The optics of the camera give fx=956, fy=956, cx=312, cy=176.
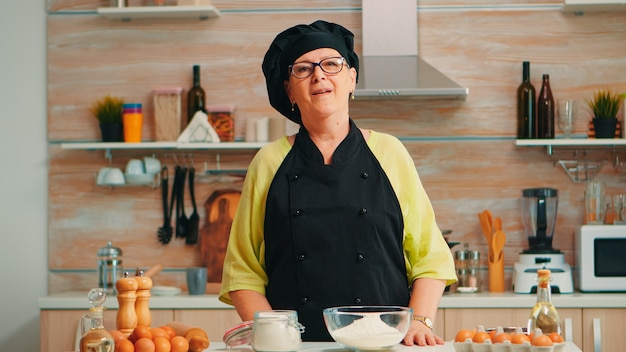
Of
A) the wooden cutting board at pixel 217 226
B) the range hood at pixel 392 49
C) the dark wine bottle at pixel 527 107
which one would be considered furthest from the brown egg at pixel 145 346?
the dark wine bottle at pixel 527 107

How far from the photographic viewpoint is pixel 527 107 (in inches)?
173

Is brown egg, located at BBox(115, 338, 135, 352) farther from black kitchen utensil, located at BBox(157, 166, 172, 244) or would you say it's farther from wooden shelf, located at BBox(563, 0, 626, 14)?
wooden shelf, located at BBox(563, 0, 626, 14)

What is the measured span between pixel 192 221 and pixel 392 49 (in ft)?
4.08

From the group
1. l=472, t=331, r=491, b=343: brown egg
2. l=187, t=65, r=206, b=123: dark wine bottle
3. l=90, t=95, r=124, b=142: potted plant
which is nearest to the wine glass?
Result: l=187, t=65, r=206, b=123: dark wine bottle

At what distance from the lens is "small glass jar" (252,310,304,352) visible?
5.79ft

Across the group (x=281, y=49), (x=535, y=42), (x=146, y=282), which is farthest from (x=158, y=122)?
(x=146, y=282)

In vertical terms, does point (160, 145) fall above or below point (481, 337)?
above

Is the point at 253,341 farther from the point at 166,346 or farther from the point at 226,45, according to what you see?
the point at 226,45

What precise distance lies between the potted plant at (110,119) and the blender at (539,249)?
75.2 inches

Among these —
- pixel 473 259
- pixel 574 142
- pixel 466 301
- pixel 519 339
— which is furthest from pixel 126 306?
pixel 574 142

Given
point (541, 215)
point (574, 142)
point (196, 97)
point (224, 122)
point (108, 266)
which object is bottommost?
point (108, 266)

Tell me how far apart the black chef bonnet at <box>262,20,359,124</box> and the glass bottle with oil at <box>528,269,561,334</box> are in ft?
2.34

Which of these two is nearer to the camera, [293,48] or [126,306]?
[126,306]

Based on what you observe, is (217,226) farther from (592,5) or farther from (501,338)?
(501,338)
